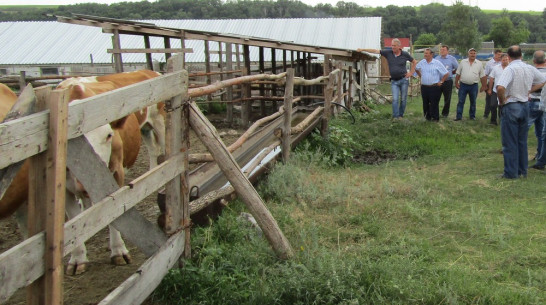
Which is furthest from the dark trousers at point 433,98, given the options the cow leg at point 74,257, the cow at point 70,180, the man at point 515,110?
the cow leg at point 74,257

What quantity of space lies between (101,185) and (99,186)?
0.4 inches

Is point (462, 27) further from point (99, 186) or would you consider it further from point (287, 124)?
point (99, 186)

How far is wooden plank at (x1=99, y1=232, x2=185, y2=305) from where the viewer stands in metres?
2.54

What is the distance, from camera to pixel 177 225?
3.22m

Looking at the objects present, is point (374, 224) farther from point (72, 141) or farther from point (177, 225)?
point (72, 141)

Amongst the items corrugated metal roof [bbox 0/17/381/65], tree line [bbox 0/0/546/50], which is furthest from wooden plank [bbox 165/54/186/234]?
tree line [bbox 0/0/546/50]

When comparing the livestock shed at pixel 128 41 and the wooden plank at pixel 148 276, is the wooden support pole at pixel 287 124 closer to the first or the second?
the wooden plank at pixel 148 276

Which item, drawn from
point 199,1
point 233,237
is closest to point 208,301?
point 233,237

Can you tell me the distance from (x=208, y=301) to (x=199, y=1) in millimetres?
77458

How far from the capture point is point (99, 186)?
8.24ft

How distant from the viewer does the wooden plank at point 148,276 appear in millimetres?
2539

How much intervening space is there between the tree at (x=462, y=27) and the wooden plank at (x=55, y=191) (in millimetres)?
43268

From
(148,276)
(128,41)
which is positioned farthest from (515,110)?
(128,41)

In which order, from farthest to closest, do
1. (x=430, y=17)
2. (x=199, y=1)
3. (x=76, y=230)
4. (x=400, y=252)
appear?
(x=430, y=17)
(x=199, y=1)
(x=400, y=252)
(x=76, y=230)
